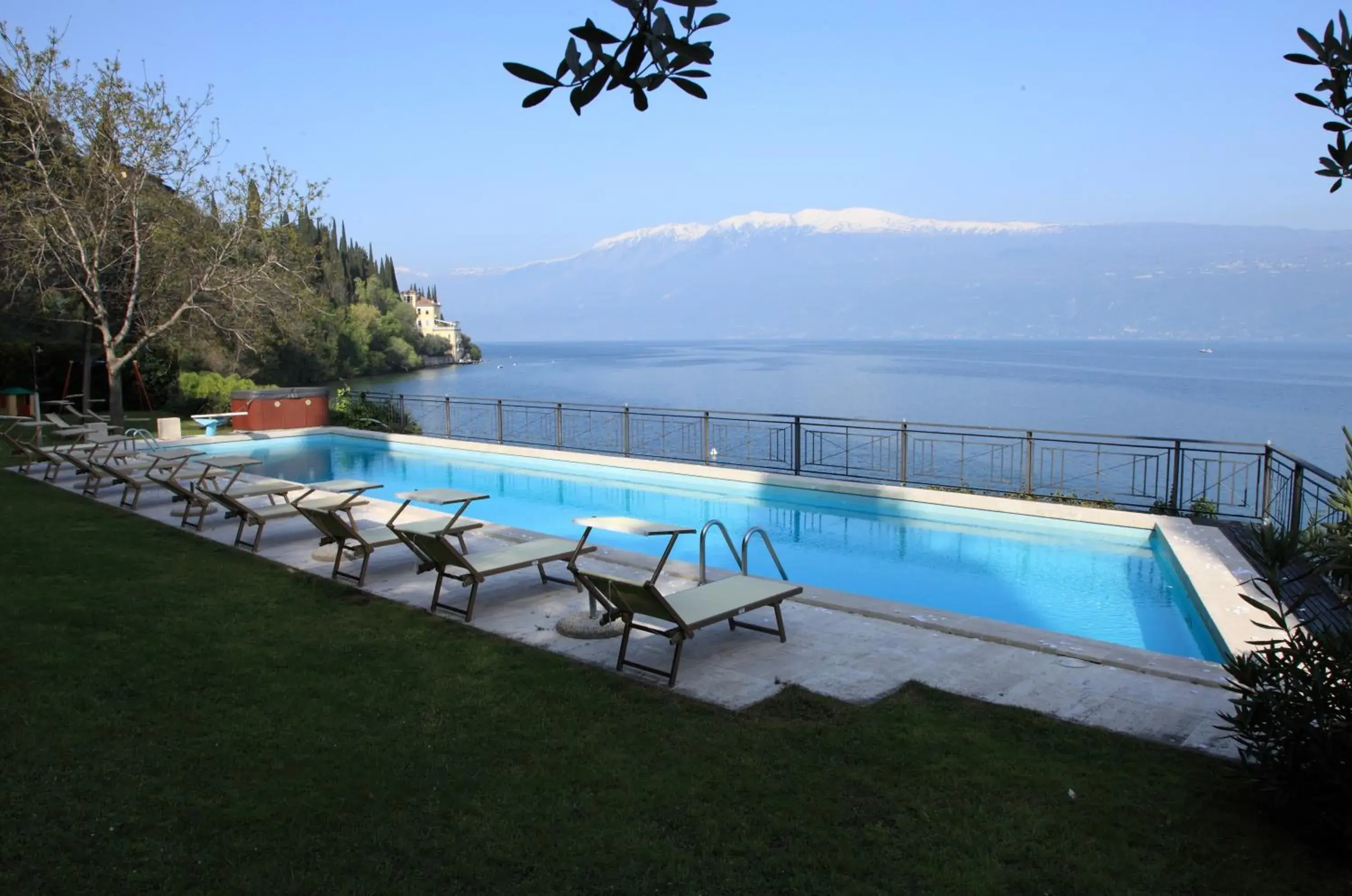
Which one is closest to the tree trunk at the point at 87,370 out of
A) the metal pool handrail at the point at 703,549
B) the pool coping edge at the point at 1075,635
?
the pool coping edge at the point at 1075,635

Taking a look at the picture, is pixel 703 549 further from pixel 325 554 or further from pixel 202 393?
pixel 202 393

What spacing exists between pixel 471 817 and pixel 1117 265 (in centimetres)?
21621

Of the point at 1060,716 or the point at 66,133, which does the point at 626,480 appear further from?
the point at 66,133

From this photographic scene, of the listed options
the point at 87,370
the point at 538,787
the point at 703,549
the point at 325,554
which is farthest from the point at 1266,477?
the point at 87,370

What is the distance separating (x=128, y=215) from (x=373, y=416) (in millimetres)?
6226

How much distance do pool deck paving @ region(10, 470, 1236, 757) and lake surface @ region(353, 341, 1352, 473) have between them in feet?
42.6

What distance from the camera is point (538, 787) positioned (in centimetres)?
368

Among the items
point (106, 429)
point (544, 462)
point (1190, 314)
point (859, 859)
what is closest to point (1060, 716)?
point (859, 859)

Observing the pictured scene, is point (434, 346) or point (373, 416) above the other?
point (434, 346)

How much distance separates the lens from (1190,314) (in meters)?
162

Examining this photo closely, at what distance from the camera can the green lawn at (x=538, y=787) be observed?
304 cm

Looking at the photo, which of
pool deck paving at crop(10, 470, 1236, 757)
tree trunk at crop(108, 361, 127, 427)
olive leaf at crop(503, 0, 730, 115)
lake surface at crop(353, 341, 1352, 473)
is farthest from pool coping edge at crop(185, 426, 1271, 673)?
tree trunk at crop(108, 361, 127, 427)

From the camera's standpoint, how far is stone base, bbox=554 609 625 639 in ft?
19.0

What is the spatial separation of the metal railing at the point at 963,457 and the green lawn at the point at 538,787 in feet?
12.7
